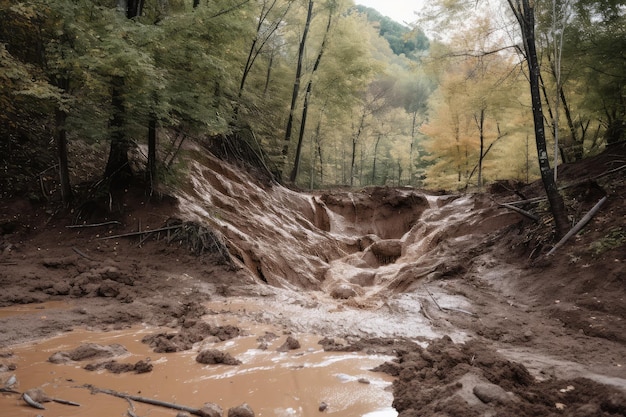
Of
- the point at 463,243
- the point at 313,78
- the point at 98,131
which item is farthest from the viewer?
the point at 313,78

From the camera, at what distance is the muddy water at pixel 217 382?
2.72 metres

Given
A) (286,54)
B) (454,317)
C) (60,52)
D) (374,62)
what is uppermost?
(286,54)

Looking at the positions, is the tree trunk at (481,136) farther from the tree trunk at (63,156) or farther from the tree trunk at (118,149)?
the tree trunk at (63,156)

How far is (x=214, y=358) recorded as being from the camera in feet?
12.0

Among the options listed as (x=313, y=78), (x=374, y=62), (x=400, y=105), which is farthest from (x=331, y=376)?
(x=400, y=105)

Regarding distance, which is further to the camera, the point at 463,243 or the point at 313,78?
the point at 313,78

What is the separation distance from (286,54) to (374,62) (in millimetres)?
6596

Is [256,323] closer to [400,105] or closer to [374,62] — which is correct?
[374,62]

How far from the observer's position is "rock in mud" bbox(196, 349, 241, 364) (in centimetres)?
364

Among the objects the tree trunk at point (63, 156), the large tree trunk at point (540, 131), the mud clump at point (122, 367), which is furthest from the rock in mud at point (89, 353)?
the large tree trunk at point (540, 131)

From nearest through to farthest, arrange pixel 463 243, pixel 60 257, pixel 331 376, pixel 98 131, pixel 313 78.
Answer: pixel 331 376
pixel 60 257
pixel 98 131
pixel 463 243
pixel 313 78

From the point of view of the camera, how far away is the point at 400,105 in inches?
1667

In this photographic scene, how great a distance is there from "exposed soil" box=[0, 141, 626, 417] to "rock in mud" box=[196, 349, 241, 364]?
0.50 m

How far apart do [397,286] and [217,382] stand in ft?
22.3
